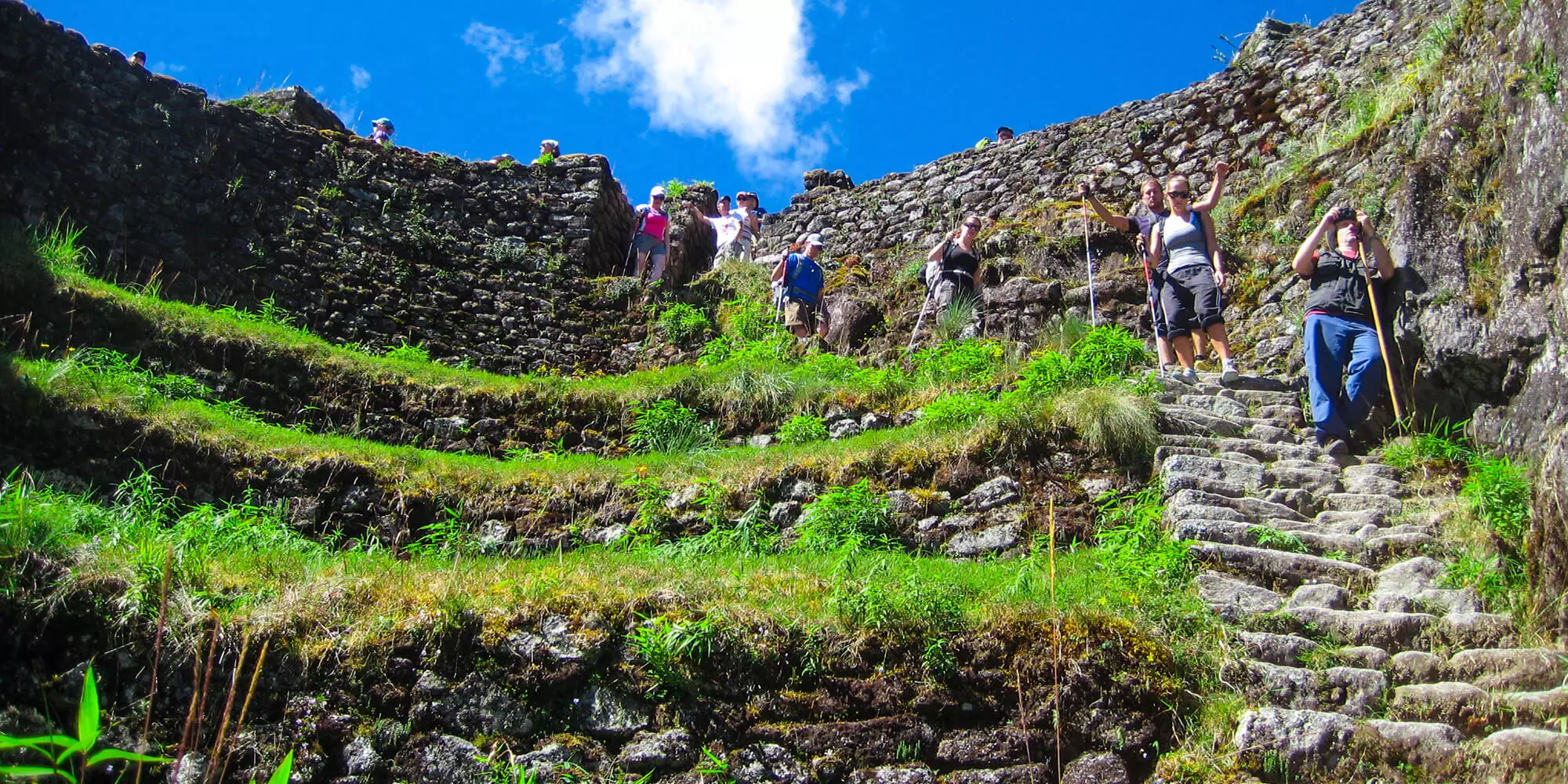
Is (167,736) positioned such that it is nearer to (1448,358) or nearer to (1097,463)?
(1097,463)

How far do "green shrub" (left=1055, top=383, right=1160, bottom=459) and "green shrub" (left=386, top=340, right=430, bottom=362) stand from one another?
6346mm

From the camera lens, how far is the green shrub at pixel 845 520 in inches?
268

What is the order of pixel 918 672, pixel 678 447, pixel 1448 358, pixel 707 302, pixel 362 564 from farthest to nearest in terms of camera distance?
pixel 707 302
pixel 678 447
pixel 1448 358
pixel 362 564
pixel 918 672

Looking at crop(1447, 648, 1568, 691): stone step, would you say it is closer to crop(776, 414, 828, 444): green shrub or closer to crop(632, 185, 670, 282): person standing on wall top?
crop(776, 414, 828, 444): green shrub

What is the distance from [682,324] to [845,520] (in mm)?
5979

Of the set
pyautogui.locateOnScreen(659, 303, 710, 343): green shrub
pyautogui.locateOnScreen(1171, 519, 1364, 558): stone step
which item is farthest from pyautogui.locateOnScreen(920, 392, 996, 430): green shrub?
pyautogui.locateOnScreen(659, 303, 710, 343): green shrub

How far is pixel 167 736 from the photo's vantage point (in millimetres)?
4441

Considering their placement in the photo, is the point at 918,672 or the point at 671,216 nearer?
the point at 918,672

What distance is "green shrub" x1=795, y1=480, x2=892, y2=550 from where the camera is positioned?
22.3 feet

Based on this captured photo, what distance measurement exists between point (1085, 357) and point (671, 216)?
7.66 m

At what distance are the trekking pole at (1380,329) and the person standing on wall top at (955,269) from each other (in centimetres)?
408

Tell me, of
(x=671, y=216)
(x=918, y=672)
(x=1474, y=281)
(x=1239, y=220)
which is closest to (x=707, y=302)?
(x=671, y=216)

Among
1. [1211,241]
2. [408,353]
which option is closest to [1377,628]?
[1211,241]

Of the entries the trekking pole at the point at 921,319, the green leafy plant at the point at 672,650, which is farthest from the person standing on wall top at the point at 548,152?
the green leafy plant at the point at 672,650
